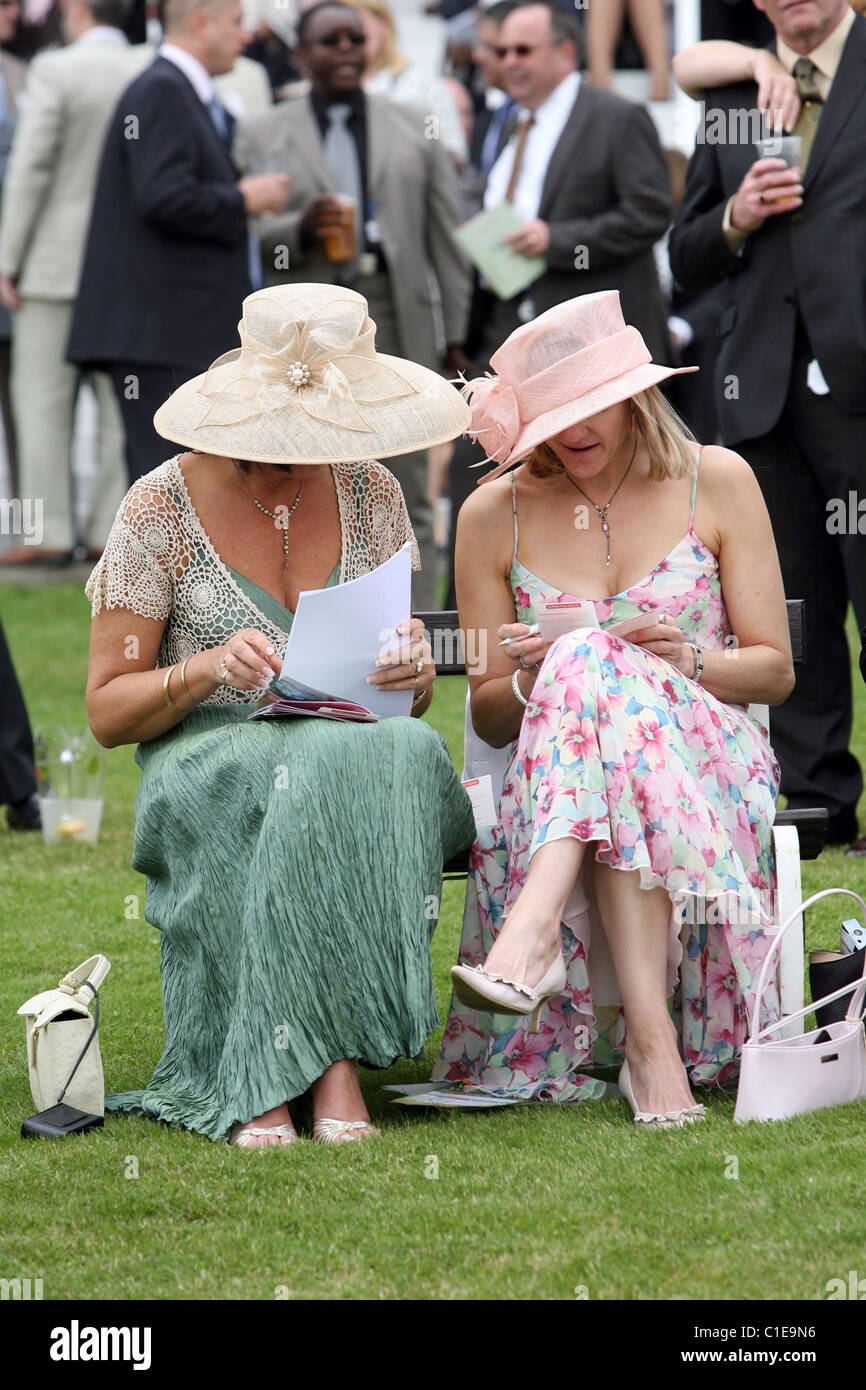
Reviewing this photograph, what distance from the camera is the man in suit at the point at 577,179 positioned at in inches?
299

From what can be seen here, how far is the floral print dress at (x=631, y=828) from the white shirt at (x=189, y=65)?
4.55m

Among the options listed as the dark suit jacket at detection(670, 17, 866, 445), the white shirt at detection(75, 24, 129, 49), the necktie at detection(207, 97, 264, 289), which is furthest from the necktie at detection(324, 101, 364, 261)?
the dark suit jacket at detection(670, 17, 866, 445)

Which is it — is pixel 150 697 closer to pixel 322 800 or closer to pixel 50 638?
pixel 322 800

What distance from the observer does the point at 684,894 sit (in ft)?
11.3

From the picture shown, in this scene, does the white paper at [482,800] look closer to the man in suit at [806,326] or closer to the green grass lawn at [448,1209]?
the green grass lawn at [448,1209]

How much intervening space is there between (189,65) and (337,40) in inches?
28.4

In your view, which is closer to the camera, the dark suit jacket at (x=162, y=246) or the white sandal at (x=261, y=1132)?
the white sandal at (x=261, y=1132)

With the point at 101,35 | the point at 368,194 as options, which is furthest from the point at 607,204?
the point at 101,35

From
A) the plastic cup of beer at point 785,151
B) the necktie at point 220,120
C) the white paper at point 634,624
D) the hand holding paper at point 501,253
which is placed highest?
the necktie at point 220,120

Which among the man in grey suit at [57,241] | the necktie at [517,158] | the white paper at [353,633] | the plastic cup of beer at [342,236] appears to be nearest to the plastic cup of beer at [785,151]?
the white paper at [353,633]

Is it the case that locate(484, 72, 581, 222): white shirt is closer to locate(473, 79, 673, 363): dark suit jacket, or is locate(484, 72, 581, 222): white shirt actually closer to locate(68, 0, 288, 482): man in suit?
locate(473, 79, 673, 363): dark suit jacket

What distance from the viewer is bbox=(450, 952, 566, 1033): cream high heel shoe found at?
10.7ft

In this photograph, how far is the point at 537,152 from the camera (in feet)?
25.8
